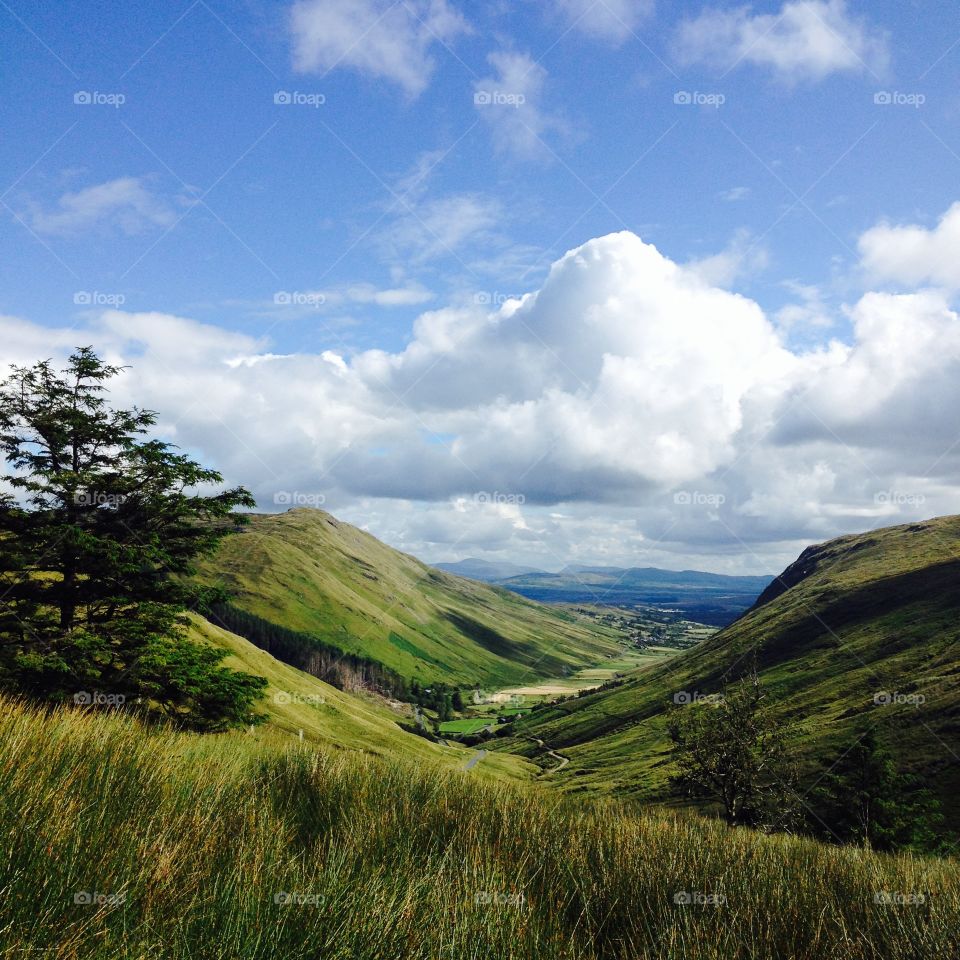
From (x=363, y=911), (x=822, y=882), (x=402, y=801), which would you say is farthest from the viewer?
(x=402, y=801)

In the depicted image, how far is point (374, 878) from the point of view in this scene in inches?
204

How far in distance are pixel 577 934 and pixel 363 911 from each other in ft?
8.31

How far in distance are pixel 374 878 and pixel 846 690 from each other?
15434cm

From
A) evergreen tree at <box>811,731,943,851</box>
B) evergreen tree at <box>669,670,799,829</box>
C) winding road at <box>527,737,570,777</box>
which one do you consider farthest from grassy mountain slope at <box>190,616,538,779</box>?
evergreen tree at <box>669,670,799,829</box>

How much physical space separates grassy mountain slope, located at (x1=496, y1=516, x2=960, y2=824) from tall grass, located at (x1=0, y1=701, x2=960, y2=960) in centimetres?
5432

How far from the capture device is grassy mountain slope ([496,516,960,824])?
9375 centimetres

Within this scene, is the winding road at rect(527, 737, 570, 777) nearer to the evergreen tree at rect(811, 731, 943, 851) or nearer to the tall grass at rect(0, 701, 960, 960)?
the evergreen tree at rect(811, 731, 943, 851)

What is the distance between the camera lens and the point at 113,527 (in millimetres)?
27516

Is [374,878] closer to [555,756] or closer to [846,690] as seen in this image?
[846,690]

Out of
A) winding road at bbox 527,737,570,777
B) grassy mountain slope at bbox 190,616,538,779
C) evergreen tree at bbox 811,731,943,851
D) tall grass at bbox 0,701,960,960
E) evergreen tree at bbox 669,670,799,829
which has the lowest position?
winding road at bbox 527,737,570,777

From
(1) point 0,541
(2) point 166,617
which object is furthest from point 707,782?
(1) point 0,541

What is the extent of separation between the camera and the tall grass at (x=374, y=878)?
420cm

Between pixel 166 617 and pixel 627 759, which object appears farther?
pixel 627 759

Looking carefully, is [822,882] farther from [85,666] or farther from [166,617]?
[166,617]
